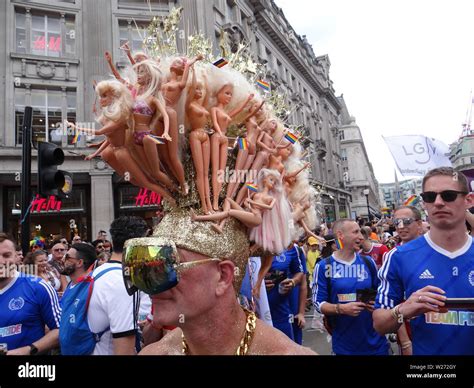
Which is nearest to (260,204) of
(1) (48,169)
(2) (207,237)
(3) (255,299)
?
(2) (207,237)

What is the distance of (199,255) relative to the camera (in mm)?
1377

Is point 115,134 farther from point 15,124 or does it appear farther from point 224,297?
point 15,124

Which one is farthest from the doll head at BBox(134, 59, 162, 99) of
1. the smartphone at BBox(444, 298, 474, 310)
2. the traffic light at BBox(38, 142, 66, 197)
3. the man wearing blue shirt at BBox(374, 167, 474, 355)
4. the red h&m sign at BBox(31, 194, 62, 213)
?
the red h&m sign at BBox(31, 194, 62, 213)

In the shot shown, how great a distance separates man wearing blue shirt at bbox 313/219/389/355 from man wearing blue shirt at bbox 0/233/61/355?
2.58 metres

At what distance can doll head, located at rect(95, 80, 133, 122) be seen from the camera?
4.49 ft

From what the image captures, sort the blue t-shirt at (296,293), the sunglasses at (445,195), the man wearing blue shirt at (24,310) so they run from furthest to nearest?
the blue t-shirt at (296,293)
the man wearing blue shirt at (24,310)
the sunglasses at (445,195)

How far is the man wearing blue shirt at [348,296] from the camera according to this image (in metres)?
3.44

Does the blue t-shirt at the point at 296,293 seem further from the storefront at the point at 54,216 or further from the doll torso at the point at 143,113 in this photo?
the storefront at the point at 54,216

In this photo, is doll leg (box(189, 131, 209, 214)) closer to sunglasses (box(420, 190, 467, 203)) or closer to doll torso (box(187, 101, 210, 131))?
doll torso (box(187, 101, 210, 131))

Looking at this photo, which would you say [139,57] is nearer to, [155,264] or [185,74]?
[185,74]

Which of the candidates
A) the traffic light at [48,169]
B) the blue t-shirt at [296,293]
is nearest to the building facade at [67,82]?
the blue t-shirt at [296,293]

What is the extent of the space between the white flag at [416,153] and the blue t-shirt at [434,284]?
80.6 inches

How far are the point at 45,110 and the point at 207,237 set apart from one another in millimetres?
17608
